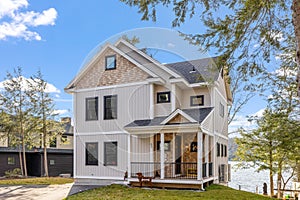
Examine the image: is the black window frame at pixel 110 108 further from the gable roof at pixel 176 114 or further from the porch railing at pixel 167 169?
the gable roof at pixel 176 114

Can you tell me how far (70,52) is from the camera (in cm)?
1942

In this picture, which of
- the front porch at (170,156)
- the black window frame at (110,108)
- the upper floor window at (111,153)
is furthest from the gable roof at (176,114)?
the upper floor window at (111,153)

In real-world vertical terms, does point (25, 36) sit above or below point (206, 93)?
above

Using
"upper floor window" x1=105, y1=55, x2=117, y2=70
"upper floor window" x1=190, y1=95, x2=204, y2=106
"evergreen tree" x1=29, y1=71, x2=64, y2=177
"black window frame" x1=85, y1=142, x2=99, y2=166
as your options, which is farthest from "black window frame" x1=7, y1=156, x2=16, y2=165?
"upper floor window" x1=190, y1=95, x2=204, y2=106

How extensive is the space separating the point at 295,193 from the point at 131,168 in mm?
10583

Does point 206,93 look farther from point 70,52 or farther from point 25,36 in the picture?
point 25,36

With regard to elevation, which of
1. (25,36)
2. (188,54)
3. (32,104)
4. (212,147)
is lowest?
(212,147)

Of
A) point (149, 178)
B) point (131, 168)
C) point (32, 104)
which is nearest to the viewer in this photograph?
point (149, 178)

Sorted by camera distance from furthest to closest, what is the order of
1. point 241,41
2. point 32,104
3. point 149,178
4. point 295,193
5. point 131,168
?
point 32,104
point 295,193
point 131,168
point 149,178
point 241,41

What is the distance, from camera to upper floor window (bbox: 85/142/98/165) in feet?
52.7

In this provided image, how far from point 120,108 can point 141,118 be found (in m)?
1.34

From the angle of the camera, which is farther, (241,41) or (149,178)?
(149,178)

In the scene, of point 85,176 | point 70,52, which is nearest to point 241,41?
point 85,176

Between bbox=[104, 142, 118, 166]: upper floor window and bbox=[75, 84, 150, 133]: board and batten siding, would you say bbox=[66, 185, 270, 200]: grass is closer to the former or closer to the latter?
bbox=[104, 142, 118, 166]: upper floor window
